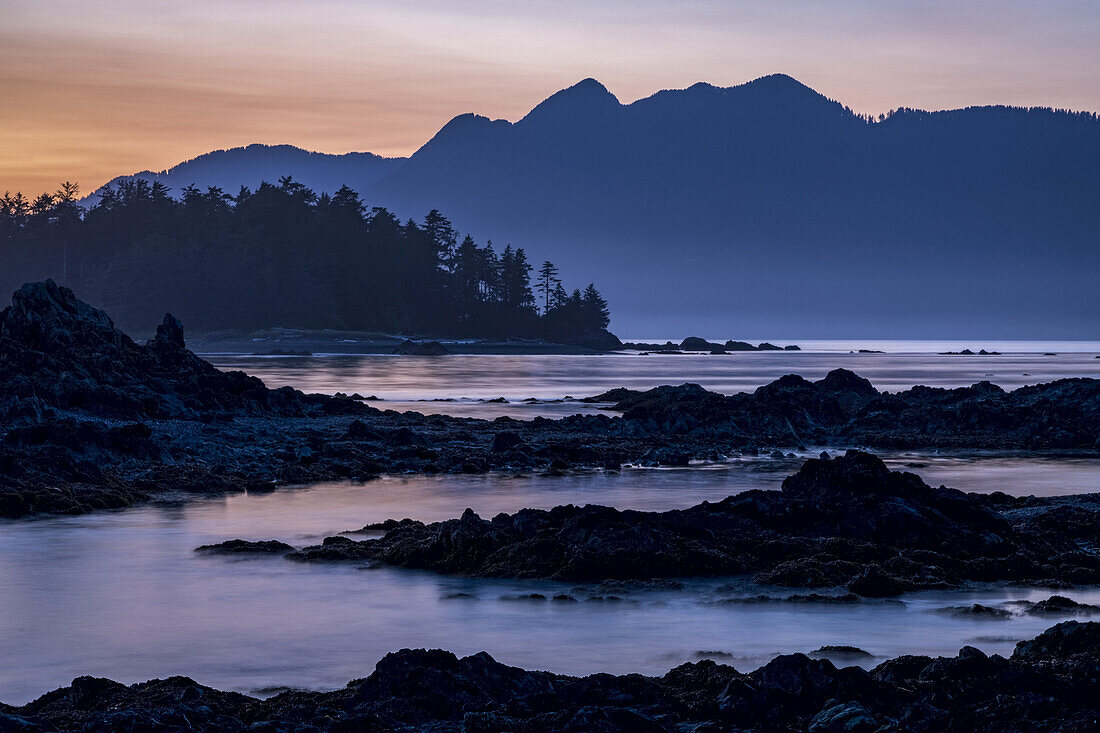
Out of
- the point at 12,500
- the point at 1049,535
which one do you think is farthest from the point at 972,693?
the point at 12,500

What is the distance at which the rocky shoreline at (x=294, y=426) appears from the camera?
30.8 metres

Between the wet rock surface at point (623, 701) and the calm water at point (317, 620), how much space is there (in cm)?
166

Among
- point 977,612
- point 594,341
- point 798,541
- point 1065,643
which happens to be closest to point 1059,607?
point 977,612

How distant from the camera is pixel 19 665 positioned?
46.4ft

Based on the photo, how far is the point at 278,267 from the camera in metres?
171

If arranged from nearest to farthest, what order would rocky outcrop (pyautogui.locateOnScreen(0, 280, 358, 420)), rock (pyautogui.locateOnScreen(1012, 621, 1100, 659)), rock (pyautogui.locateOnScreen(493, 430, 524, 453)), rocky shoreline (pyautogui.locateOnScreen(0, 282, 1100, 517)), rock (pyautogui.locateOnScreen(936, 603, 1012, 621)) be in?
rock (pyautogui.locateOnScreen(1012, 621, 1100, 659)) → rock (pyautogui.locateOnScreen(936, 603, 1012, 621)) → rocky shoreline (pyautogui.locateOnScreen(0, 282, 1100, 517)) → rocky outcrop (pyautogui.locateOnScreen(0, 280, 358, 420)) → rock (pyautogui.locateOnScreen(493, 430, 524, 453))

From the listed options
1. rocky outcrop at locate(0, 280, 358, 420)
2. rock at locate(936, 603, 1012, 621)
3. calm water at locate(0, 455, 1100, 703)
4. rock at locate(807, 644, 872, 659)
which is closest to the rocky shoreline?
rocky outcrop at locate(0, 280, 358, 420)

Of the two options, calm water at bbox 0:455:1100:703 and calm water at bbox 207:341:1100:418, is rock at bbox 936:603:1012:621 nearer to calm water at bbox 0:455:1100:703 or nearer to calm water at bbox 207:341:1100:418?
calm water at bbox 0:455:1100:703

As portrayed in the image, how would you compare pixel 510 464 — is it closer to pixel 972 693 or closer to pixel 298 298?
pixel 972 693

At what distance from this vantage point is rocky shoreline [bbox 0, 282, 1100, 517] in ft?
101

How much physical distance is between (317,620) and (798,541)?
8651 mm

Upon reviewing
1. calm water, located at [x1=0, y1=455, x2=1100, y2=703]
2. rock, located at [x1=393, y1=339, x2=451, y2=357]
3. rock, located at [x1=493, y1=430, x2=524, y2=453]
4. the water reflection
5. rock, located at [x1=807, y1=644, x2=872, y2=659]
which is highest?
rock, located at [x1=393, y1=339, x2=451, y2=357]

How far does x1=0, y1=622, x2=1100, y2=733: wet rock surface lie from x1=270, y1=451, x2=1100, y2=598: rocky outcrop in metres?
6.72

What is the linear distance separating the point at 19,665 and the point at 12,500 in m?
12.7
